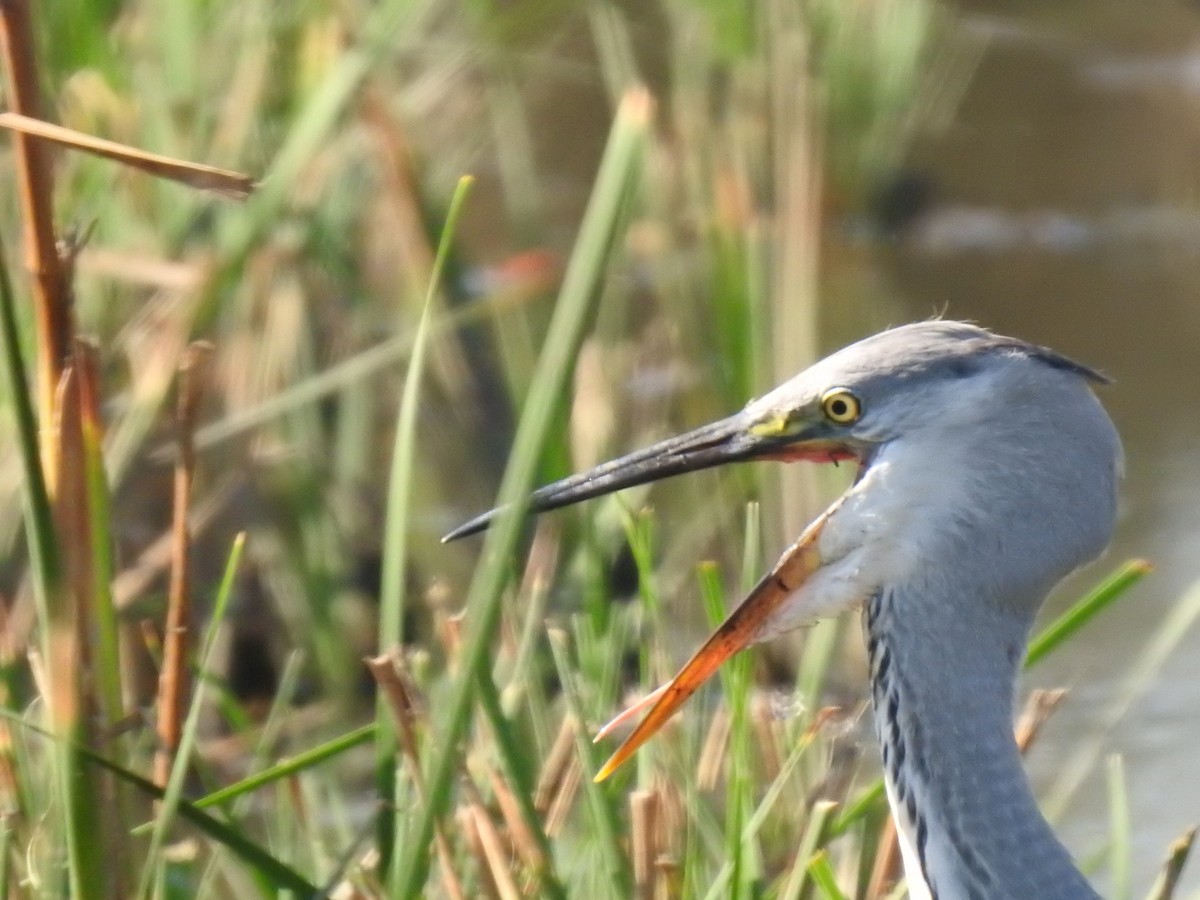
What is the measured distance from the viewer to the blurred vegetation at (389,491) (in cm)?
169

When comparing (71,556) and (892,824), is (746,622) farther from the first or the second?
(71,556)

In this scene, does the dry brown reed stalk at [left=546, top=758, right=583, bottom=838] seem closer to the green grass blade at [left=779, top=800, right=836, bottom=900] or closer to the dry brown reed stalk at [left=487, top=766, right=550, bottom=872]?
the dry brown reed stalk at [left=487, top=766, right=550, bottom=872]

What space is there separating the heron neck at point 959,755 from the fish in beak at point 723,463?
0.07 m

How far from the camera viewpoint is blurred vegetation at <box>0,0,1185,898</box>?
1.69 m

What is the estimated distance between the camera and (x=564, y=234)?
641cm

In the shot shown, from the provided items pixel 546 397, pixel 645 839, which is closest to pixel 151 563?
pixel 645 839

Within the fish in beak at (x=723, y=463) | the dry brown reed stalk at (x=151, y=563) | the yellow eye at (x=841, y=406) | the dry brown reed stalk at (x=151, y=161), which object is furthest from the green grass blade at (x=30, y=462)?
the dry brown reed stalk at (x=151, y=563)

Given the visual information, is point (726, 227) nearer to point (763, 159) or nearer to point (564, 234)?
point (763, 159)

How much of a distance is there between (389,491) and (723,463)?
90 centimetres

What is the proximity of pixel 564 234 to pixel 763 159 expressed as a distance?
0.96 metres

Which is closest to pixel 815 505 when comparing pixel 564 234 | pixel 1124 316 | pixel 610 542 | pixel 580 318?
pixel 610 542

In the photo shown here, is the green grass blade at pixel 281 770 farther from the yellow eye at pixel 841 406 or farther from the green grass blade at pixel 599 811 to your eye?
the yellow eye at pixel 841 406

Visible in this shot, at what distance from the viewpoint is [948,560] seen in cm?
184

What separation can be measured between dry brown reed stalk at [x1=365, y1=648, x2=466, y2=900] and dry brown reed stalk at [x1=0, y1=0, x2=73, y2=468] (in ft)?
1.10
